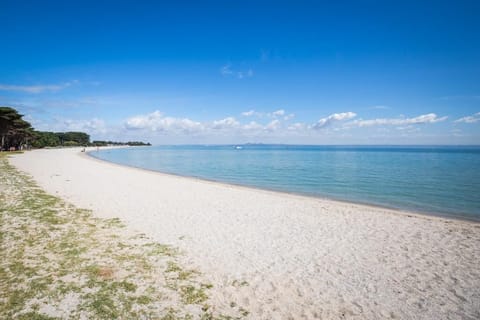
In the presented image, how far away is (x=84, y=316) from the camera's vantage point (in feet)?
13.7

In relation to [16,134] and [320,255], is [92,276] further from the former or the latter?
[16,134]

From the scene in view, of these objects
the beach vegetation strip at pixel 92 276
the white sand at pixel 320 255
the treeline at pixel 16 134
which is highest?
the treeline at pixel 16 134

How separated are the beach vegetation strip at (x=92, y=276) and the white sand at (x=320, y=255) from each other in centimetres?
58

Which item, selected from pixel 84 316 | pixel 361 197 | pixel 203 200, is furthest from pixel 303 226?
pixel 361 197

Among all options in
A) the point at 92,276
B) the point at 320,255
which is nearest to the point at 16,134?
the point at 92,276

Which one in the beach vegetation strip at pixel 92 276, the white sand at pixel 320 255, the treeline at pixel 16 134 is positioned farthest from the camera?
the treeline at pixel 16 134

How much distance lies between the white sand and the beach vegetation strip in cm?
58

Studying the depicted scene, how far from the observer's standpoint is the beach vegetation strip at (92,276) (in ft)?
14.4

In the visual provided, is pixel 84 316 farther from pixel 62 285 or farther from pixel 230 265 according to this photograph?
pixel 230 265

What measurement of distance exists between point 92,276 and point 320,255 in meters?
5.89

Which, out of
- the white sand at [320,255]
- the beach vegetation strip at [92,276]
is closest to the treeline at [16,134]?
the white sand at [320,255]

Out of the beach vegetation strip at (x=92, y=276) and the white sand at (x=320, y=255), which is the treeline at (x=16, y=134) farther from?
the beach vegetation strip at (x=92, y=276)

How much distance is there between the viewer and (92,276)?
17.8 feet

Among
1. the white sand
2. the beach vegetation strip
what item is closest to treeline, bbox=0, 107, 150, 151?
the white sand
